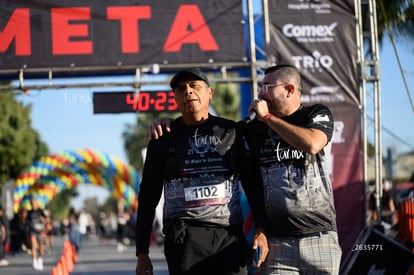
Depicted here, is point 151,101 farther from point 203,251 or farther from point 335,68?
point 203,251

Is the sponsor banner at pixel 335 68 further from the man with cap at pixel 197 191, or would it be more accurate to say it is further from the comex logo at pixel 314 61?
the man with cap at pixel 197 191

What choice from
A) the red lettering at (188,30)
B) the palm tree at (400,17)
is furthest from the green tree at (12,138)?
the red lettering at (188,30)

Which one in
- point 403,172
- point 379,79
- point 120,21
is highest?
point 120,21

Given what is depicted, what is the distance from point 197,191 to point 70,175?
3357 cm

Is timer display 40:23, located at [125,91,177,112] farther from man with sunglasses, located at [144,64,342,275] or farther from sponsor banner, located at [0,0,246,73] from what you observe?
man with sunglasses, located at [144,64,342,275]

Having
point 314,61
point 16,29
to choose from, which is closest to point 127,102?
point 16,29

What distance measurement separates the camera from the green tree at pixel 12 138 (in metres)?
49.8

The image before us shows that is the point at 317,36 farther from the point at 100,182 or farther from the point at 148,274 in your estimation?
the point at 100,182

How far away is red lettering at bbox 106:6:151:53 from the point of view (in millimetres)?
12562

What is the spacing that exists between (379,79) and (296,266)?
8.35 metres

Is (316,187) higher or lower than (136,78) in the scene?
lower

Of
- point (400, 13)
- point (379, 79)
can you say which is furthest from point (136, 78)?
point (400, 13)

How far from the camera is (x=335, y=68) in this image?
13.1 meters

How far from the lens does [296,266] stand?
512cm
